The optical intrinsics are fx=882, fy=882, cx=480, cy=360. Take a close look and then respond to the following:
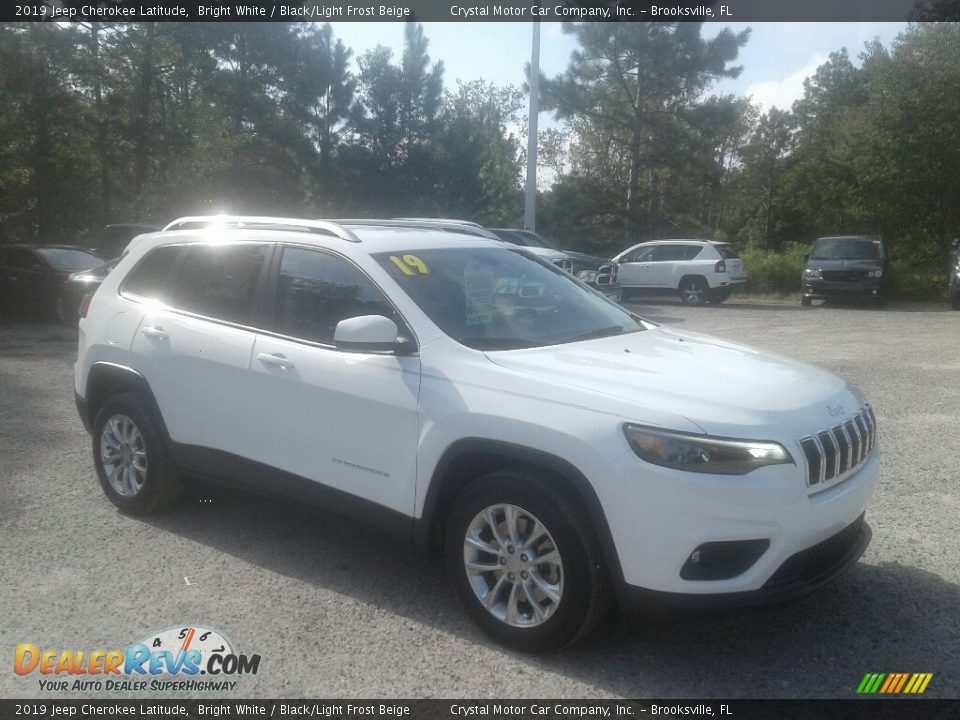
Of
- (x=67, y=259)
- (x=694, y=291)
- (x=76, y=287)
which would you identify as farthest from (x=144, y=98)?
(x=694, y=291)

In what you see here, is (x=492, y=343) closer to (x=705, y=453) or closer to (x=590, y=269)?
(x=705, y=453)

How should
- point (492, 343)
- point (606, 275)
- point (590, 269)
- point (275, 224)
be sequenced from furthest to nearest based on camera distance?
point (590, 269) → point (606, 275) → point (275, 224) → point (492, 343)

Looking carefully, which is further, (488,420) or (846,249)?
(846,249)

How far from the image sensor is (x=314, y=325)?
14.7 feet

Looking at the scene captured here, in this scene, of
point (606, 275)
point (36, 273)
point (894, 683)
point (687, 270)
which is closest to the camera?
point (894, 683)

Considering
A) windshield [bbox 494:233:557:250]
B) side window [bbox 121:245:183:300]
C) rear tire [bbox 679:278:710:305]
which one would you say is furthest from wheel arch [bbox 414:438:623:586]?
rear tire [bbox 679:278:710:305]

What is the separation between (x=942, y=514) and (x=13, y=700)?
494 cm

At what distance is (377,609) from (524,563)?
35.9 inches

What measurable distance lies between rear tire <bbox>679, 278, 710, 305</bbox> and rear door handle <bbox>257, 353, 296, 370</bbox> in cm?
1920

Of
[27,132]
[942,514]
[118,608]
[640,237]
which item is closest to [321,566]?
[118,608]

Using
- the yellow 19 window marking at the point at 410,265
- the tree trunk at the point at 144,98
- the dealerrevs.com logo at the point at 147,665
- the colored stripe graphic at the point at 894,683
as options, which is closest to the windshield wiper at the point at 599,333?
the yellow 19 window marking at the point at 410,265

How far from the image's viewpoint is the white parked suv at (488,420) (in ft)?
10.9

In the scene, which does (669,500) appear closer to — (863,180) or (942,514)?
(942,514)

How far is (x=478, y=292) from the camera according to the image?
4.49 meters
